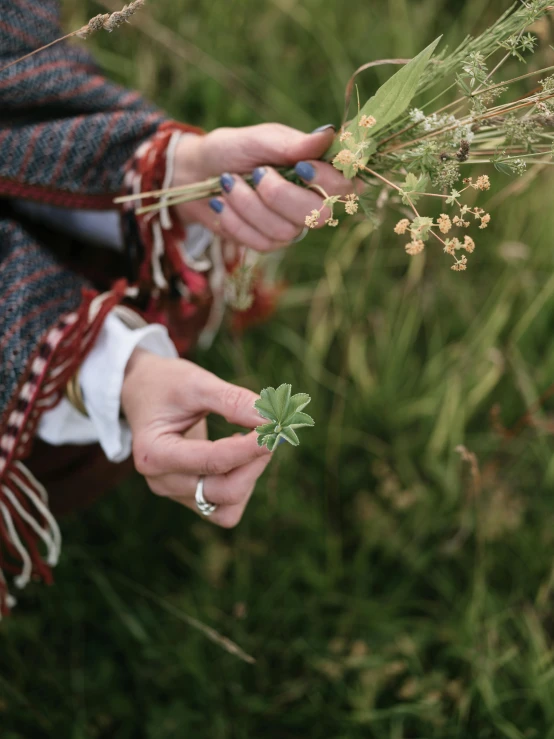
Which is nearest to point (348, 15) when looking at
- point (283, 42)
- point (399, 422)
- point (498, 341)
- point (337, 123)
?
point (283, 42)

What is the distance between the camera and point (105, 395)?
29.7 inches

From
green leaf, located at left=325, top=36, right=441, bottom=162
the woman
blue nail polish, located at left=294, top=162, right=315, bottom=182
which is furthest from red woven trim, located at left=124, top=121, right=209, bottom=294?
green leaf, located at left=325, top=36, right=441, bottom=162

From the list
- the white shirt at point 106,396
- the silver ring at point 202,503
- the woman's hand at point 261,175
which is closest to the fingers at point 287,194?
the woman's hand at point 261,175

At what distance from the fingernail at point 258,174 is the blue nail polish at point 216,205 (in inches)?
2.5

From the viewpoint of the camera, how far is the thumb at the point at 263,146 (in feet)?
2.20

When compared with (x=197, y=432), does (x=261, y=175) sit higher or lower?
higher

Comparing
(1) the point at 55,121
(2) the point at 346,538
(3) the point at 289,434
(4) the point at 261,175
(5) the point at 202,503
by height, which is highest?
(1) the point at 55,121

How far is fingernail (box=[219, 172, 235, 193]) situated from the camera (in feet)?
2.40

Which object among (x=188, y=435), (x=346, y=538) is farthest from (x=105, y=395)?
(x=346, y=538)

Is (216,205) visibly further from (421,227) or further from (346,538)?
(346,538)

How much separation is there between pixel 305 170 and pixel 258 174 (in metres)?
0.07

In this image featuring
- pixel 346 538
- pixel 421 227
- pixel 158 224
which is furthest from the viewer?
pixel 346 538

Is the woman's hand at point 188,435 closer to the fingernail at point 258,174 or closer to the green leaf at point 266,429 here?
the green leaf at point 266,429

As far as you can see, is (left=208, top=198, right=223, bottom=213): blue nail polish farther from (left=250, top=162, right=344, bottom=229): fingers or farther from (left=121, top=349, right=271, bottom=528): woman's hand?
(left=121, top=349, right=271, bottom=528): woman's hand
